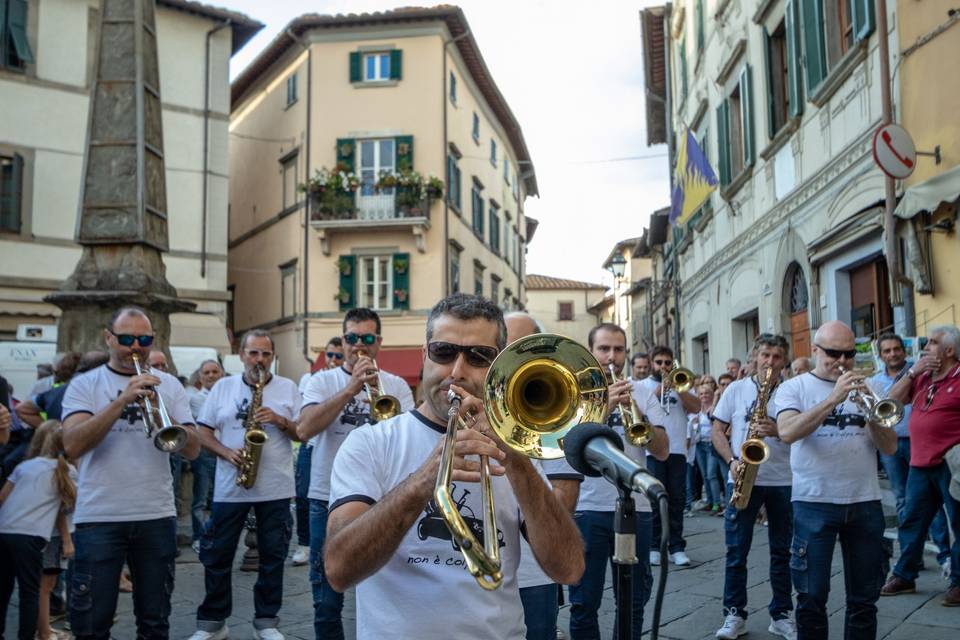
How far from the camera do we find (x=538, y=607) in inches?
130

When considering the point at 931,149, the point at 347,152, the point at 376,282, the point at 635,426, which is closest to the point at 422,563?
the point at 635,426

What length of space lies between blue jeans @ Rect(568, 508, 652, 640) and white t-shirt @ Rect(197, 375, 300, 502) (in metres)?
1.99

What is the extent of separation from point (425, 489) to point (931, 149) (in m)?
7.54

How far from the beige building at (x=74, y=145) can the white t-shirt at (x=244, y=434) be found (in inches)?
580

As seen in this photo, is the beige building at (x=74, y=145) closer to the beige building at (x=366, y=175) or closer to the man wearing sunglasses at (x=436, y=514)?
the beige building at (x=366, y=175)

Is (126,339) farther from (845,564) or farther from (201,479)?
(201,479)

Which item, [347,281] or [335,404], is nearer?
[335,404]

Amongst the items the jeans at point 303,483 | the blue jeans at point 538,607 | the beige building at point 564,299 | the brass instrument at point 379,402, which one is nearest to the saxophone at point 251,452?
the brass instrument at point 379,402

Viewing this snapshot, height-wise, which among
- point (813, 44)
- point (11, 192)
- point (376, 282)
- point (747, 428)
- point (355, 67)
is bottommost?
point (747, 428)

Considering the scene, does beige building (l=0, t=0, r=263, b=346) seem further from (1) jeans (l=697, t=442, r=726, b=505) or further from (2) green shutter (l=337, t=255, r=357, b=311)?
(1) jeans (l=697, t=442, r=726, b=505)

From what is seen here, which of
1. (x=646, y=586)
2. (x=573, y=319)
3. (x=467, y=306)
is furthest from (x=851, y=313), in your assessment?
(x=573, y=319)

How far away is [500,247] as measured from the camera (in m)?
33.8

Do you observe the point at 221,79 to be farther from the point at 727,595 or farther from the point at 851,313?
the point at 727,595

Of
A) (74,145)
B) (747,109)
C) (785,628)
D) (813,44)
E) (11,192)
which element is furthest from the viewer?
(74,145)
